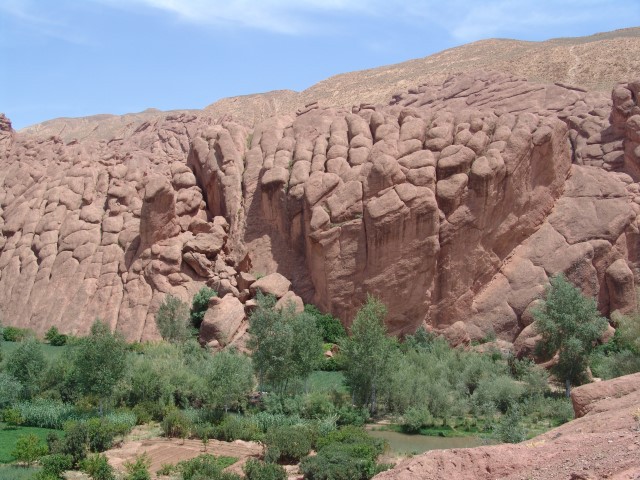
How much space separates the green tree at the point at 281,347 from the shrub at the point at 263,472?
11.9 metres

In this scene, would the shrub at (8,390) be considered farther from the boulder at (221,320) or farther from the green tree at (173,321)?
the boulder at (221,320)

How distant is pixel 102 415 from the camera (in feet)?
98.0

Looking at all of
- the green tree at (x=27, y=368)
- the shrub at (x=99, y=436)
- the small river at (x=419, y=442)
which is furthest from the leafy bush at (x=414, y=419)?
the green tree at (x=27, y=368)

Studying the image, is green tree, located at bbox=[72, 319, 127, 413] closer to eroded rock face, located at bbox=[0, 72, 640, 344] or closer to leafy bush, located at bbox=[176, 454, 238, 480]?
leafy bush, located at bbox=[176, 454, 238, 480]

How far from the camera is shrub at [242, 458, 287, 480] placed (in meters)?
20.2

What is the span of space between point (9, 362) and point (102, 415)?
6429 mm

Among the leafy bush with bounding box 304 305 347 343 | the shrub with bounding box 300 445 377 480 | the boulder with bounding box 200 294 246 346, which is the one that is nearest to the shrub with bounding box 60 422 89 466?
the shrub with bounding box 300 445 377 480

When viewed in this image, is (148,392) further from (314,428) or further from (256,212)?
(256,212)

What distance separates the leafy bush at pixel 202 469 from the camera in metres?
20.1

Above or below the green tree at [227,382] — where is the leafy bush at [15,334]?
above

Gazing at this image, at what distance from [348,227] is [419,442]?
15855mm

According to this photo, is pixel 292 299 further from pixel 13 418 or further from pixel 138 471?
pixel 138 471

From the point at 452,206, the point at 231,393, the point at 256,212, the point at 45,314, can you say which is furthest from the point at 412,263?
the point at 45,314

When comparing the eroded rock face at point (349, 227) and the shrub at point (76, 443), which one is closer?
the shrub at point (76, 443)
